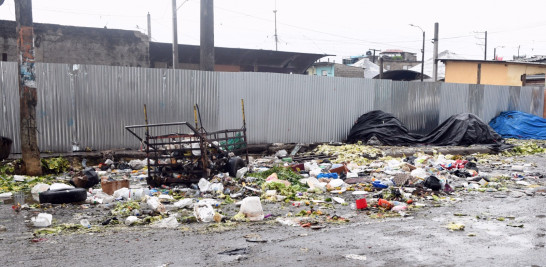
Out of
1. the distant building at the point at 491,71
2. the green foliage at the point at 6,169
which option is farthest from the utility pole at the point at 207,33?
the distant building at the point at 491,71

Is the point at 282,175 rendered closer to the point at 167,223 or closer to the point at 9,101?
the point at 167,223

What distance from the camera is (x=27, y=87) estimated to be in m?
7.98

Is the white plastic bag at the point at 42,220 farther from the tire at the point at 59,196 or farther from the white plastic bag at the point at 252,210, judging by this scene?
the white plastic bag at the point at 252,210

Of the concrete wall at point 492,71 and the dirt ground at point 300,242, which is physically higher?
the concrete wall at point 492,71

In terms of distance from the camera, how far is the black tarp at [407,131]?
12797 millimetres

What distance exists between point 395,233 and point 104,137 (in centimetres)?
760

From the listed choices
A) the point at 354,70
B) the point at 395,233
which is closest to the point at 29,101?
the point at 395,233

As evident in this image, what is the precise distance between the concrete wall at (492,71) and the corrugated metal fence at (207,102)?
485 inches

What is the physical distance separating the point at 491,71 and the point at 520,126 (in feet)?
35.8

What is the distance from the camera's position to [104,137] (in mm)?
10086

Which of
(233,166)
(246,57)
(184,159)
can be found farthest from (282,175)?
(246,57)

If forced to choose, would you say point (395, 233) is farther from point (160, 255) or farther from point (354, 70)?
point (354, 70)

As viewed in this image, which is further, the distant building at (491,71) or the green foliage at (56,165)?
the distant building at (491,71)

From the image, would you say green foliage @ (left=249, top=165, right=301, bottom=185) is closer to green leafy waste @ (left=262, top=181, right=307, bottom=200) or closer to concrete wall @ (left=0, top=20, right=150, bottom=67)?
green leafy waste @ (left=262, top=181, right=307, bottom=200)
